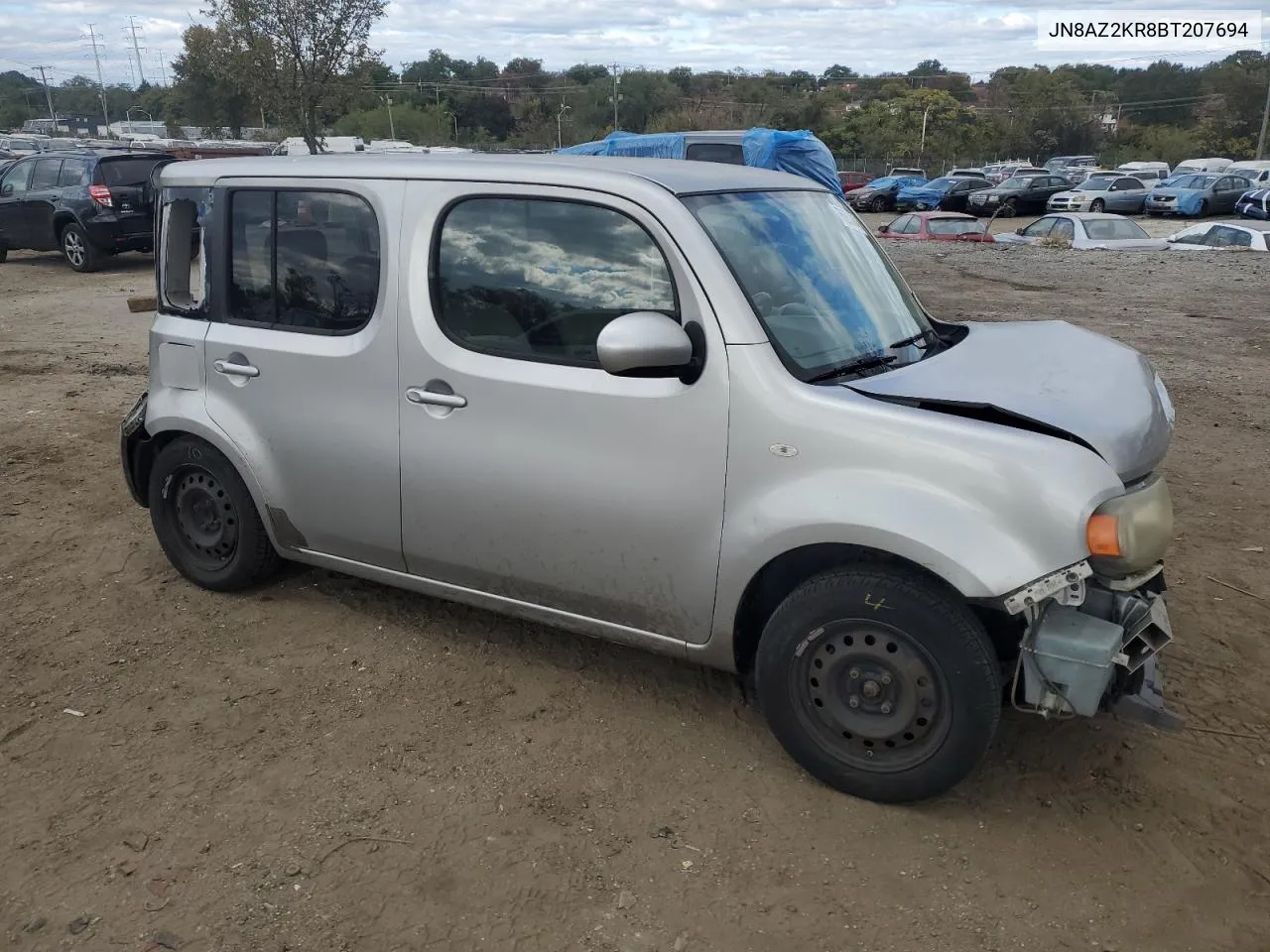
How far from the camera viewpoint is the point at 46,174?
53.9 feet

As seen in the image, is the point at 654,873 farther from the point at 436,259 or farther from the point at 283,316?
the point at 283,316

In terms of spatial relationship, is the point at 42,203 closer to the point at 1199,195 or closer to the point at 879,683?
the point at 879,683

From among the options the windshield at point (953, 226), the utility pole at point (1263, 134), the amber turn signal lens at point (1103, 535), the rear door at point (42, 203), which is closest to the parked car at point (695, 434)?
the amber turn signal lens at point (1103, 535)

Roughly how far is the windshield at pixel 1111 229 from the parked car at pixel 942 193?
15.8 metres

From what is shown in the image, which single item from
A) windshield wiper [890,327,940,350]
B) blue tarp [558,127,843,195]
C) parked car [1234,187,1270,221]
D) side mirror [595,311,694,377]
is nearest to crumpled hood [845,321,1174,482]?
windshield wiper [890,327,940,350]

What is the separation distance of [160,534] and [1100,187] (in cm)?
3681

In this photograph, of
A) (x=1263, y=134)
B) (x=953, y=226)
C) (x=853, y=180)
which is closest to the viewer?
(x=953, y=226)

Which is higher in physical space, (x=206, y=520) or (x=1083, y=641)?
(x=1083, y=641)

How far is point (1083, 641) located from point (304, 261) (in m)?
3.14

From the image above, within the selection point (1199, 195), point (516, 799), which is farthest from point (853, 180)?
point (516, 799)

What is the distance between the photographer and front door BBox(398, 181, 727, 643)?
327 centimetres

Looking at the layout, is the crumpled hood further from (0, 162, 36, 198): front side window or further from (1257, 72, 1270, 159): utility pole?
(1257, 72, 1270, 159): utility pole

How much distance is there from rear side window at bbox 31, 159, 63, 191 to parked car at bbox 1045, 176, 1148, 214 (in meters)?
26.5

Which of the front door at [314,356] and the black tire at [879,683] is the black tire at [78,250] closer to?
the front door at [314,356]
